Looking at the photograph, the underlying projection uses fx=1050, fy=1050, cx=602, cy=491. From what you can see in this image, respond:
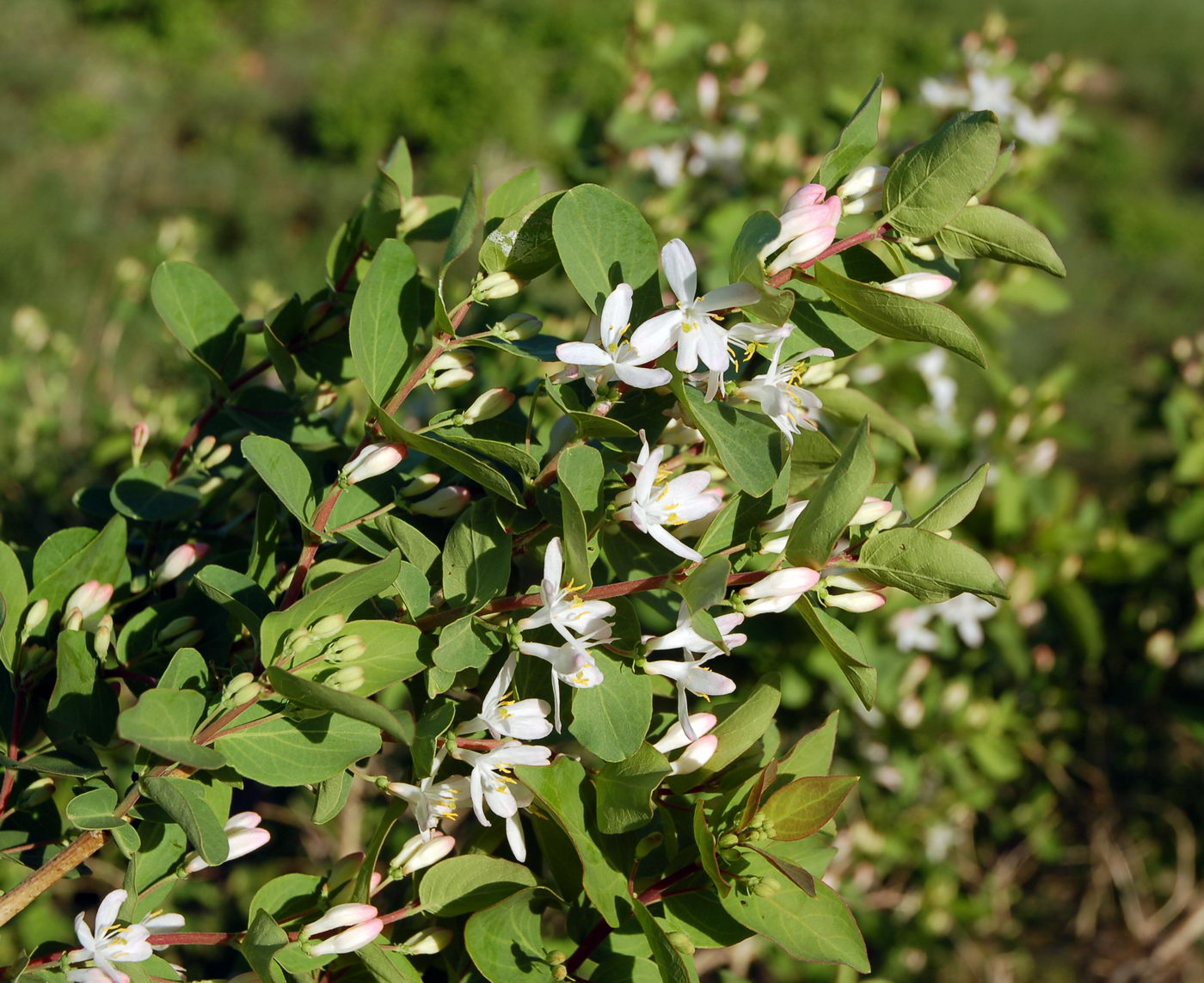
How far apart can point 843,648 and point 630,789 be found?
270 millimetres

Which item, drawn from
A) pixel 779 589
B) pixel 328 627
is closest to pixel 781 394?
pixel 779 589

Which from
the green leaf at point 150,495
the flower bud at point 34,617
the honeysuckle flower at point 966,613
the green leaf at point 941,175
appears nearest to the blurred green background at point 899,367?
the honeysuckle flower at point 966,613

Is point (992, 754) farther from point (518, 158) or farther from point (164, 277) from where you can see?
point (518, 158)

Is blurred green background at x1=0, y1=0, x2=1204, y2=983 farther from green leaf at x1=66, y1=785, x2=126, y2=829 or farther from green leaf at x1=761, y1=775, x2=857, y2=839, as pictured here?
green leaf at x1=66, y1=785, x2=126, y2=829

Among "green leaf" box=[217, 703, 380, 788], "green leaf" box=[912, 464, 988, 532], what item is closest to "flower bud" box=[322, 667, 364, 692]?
"green leaf" box=[217, 703, 380, 788]

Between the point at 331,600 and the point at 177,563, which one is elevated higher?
the point at 331,600

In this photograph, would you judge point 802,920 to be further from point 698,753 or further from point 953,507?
point 953,507

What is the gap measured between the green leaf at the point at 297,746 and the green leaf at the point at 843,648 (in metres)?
0.46

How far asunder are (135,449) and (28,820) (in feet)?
1.70

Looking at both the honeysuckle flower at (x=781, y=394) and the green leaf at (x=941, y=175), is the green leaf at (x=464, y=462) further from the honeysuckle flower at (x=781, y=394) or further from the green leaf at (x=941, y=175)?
the green leaf at (x=941, y=175)

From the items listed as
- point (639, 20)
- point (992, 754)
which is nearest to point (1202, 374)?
point (992, 754)

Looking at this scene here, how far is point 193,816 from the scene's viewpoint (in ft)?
3.18

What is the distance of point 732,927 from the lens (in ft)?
3.86

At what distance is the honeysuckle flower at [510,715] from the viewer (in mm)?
1077
